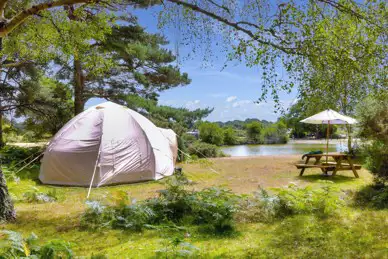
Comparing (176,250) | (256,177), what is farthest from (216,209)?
(256,177)

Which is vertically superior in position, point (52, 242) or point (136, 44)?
point (136, 44)

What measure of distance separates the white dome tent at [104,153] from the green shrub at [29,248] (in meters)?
5.65

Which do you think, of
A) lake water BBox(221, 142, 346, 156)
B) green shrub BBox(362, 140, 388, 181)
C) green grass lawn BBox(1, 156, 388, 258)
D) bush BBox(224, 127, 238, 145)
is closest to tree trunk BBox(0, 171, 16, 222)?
green grass lawn BBox(1, 156, 388, 258)

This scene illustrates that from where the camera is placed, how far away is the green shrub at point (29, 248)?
3133 millimetres

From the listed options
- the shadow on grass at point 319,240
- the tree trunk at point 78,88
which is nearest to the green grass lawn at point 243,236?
the shadow on grass at point 319,240

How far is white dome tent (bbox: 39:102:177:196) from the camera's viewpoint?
9.23 m

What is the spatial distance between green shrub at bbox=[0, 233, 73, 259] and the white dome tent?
18.5 ft

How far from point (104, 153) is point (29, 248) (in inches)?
238

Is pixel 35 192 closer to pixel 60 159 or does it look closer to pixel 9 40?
pixel 60 159

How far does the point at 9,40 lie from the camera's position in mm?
10117

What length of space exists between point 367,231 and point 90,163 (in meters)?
6.91

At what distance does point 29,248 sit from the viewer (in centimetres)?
336

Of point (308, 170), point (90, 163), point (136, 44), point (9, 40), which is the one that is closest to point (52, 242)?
point (90, 163)

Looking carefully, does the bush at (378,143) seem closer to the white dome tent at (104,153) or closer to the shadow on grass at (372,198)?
the shadow on grass at (372,198)
